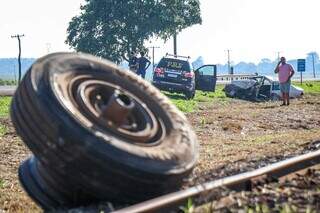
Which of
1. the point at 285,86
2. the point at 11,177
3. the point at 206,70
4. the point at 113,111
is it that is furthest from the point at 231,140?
the point at 206,70

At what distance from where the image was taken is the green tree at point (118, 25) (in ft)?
178

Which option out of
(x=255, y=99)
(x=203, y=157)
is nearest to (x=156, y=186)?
(x=203, y=157)

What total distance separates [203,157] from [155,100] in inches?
111

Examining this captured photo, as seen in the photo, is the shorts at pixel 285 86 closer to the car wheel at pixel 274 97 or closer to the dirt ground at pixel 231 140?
the dirt ground at pixel 231 140

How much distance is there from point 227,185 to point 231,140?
6219 mm

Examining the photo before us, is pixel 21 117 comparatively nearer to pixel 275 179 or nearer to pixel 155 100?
pixel 155 100

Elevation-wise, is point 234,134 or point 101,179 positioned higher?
point 101,179

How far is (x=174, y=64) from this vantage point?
84.7 ft

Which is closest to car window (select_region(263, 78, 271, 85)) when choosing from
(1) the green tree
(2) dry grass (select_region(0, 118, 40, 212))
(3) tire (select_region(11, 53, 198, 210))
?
(2) dry grass (select_region(0, 118, 40, 212))

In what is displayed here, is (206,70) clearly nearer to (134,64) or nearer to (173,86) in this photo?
(173,86)

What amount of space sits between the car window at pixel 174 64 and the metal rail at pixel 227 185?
19.9 meters

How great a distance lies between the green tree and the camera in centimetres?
5419

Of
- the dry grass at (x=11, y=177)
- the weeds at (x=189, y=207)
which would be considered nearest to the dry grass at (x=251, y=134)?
the dry grass at (x=11, y=177)

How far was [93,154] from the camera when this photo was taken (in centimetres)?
437
